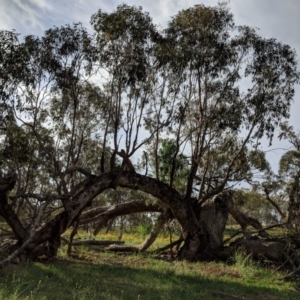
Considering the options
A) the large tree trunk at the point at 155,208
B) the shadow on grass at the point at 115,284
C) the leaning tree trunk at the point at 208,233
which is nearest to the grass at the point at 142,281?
the shadow on grass at the point at 115,284

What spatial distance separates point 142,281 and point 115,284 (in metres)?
0.85

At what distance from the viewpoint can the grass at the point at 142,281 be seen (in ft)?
26.6

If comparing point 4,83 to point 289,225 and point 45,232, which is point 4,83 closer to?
point 45,232

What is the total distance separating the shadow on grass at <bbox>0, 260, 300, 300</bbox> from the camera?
7960 millimetres

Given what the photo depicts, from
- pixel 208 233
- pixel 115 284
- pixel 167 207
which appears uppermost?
pixel 167 207

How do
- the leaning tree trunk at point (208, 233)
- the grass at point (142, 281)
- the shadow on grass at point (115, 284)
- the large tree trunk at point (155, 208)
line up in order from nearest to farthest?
the shadow on grass at point (115, 284), the grass at point (142, 281), the large tree trunk at point (155, 208), the leaning tree trunk at point (208, 233)

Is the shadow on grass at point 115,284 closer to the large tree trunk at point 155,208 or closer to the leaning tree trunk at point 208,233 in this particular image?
the large tree trunk at point 155,208

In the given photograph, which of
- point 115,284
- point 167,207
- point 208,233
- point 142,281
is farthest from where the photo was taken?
point 167,207

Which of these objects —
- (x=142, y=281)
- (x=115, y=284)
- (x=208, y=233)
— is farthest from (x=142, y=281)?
(x=208, y=233)

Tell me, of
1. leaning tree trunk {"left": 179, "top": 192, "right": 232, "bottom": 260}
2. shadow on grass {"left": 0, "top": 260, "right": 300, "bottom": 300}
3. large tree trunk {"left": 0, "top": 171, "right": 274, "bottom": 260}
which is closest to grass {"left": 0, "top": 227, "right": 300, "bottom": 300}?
shadow on grass {"left": 0, "top": 260, "right": 300, "bottom": 300}

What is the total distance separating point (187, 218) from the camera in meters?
15.5

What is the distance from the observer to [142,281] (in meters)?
10.1

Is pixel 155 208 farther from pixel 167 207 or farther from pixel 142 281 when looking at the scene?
pixel 142 281

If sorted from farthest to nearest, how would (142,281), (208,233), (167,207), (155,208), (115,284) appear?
(155,208) → (167,207) → (208,233) → (142,281) → (115,284)
